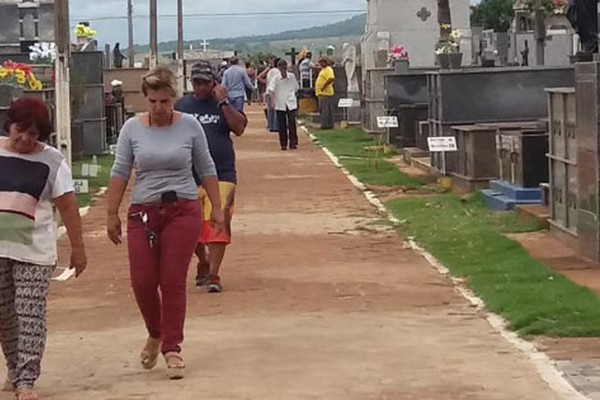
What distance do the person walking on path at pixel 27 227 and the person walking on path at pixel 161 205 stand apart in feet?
2.91

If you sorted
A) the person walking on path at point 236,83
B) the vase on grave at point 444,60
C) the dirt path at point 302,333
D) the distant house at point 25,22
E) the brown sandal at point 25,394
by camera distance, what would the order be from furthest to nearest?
1. the distant house at point 25,22
2. the person walking on path at point 236,83
3. the vase on grave at point 444,60
4. the dirt path at point 302,333
5. the brown sandal at point 25,394

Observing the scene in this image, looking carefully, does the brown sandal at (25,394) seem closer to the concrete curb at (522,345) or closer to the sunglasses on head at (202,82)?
the concrete curb at (522,345)

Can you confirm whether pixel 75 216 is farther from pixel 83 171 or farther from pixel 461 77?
pixel 83 171

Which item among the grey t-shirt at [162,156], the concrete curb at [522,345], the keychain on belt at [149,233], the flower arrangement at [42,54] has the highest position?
the flower arrangement at [42,54]

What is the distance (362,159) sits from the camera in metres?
26.7

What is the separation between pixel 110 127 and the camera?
30.9 m

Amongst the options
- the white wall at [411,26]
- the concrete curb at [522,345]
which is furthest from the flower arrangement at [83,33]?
the concrete curb at [522,345]

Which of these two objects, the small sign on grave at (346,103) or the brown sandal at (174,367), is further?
the small sign on grave at (346,103)

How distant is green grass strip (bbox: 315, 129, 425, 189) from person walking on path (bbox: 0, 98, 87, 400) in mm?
12921

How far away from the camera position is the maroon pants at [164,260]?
8883 mm

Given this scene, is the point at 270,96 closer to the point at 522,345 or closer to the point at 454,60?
the point at 454,60

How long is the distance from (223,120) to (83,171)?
39.3ft

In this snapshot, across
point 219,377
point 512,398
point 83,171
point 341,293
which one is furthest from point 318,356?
point 83,171

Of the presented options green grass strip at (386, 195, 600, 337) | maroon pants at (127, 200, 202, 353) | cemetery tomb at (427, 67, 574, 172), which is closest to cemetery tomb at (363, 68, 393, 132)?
cemetery tomb at (427, 67, 574, 172)
